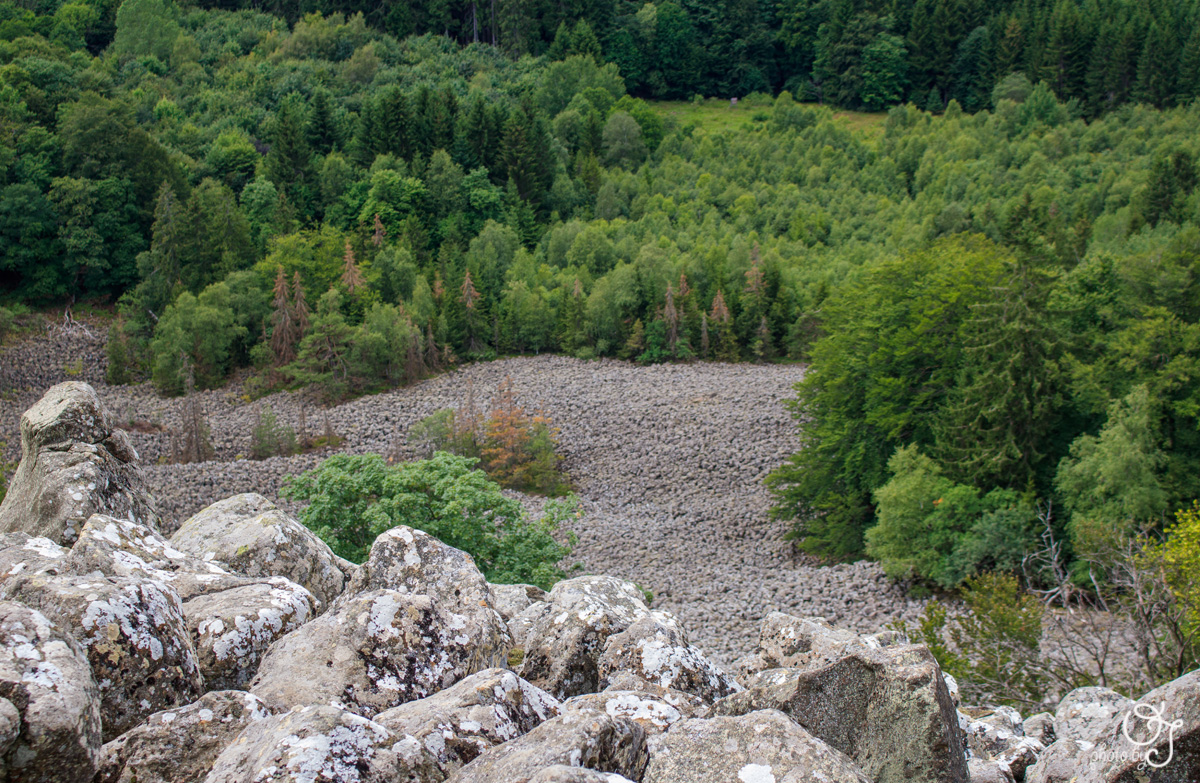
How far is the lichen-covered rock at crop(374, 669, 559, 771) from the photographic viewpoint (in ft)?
16.4

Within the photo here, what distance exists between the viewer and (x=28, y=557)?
6.73m

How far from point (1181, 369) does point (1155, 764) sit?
22.1 metres

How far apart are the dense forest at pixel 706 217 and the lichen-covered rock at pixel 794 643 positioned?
44.3 ft

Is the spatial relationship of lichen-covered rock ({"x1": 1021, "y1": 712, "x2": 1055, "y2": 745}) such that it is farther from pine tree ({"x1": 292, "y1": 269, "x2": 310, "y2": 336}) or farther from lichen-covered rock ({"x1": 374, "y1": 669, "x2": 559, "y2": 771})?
pine tree ({"x1": 292, "y1": 269, "x2": 310, "y2": 336})

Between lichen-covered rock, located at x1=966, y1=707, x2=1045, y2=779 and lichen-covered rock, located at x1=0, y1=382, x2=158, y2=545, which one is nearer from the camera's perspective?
lichen-covered rock, located at x1=966, y1=707, x2=1045, y2=779

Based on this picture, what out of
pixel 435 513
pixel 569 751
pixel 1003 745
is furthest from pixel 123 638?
pixel 435 513

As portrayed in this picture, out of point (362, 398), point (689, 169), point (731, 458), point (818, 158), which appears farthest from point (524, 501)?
point (818, 158)

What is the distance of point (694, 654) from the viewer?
692 cm

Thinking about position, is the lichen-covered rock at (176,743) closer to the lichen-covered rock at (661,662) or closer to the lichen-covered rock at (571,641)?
the lichen-covered rock at (571,641)

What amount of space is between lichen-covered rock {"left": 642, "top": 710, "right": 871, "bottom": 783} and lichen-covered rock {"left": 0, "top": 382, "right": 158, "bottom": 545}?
6710 mm

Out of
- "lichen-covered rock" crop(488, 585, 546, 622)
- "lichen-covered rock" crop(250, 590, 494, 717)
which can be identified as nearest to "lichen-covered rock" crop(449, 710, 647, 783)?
"lichen-covered rock" crop(250, 590, 494, 717)

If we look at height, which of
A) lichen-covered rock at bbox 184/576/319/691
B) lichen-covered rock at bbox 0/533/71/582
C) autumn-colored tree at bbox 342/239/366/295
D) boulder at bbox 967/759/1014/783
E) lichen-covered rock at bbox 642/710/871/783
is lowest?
autumn-colored tree at bbox 342/239/366/295

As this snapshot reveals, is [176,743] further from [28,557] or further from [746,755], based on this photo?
[746,755]

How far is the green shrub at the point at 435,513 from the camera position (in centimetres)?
1827
